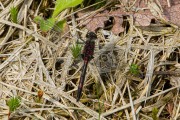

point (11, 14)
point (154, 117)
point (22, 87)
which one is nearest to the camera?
point (154, 117)

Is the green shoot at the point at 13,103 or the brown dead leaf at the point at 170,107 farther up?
the green shoot at the point at 13,103

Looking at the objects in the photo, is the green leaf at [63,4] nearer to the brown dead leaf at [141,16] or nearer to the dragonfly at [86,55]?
the brown dead leaf at [141,16]

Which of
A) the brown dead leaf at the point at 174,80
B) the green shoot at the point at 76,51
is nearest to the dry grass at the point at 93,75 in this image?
the brown dead leaf at the point at 174,80

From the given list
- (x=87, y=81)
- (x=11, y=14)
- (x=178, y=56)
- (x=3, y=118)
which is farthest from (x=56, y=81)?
(x=178, y=56)

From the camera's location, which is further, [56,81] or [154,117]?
[56,81]

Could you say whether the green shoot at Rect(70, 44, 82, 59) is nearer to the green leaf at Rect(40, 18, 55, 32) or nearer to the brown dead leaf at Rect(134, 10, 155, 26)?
the green leaf at Rect(40, 18, 55, 32)

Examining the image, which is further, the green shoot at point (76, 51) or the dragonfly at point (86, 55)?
the green shoot at point (76, 51)

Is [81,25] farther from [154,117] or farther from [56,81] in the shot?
[154,117]

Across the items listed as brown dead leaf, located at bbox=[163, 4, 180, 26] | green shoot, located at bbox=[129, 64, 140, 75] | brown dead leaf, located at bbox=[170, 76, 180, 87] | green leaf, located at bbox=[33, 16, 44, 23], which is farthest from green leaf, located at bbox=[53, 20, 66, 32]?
brown dead leaf, located at bbox=[170, 76, 180, 87]
